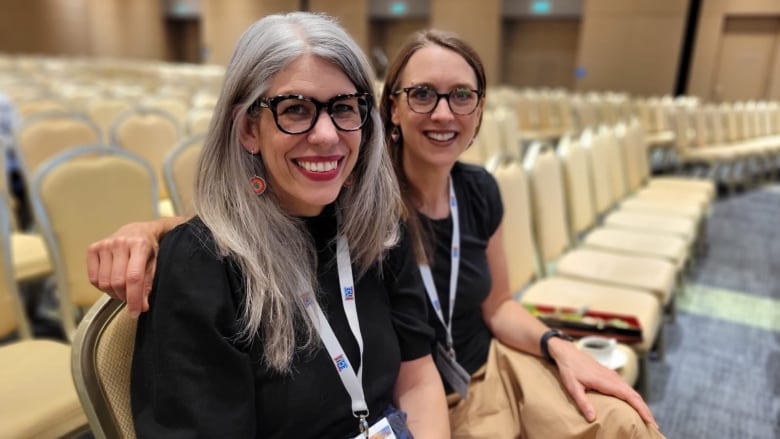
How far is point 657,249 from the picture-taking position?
A: 278cm

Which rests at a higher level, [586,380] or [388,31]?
[388,31]

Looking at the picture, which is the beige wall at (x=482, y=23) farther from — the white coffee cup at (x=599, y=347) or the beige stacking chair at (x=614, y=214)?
the white coffee cup at (x=599, y=347)

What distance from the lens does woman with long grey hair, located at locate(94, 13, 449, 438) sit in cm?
83

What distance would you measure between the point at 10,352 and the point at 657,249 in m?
2.82

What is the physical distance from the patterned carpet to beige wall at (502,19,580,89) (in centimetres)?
907

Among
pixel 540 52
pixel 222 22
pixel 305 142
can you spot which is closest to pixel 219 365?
pixel 305 142

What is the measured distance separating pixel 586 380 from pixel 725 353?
1968 millimetres

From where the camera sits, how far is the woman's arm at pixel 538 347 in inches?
48.8

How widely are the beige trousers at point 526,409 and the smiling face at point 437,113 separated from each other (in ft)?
1.88

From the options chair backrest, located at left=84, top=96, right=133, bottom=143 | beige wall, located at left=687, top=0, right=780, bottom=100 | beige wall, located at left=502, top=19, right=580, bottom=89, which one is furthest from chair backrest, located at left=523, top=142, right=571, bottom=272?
beige wall, located at left=502, top=19, right=580, bottom=89

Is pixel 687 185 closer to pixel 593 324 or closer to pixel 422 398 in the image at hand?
pixel 593 324

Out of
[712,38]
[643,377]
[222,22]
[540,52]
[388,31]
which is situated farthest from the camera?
[222,22]

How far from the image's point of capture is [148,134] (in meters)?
3.48

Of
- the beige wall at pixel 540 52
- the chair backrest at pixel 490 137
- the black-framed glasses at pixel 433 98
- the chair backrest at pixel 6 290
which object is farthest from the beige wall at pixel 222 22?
the black-framed glasses at pixel 433 98
